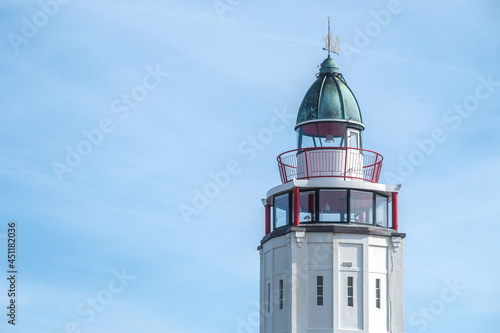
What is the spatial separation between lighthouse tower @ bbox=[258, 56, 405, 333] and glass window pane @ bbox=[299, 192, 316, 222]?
0.16 feet

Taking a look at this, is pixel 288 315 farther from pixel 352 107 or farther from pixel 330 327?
pixel 352 107

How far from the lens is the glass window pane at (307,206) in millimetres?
58562

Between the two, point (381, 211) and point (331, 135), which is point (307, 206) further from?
point (331, 135)

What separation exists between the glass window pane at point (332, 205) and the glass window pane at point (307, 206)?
0.40 meters

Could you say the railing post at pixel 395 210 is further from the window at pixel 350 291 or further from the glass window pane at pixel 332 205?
the window at pixel 350 291

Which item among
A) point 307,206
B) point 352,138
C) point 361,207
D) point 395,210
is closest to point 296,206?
point 307,206

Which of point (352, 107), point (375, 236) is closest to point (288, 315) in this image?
point (375, 236)

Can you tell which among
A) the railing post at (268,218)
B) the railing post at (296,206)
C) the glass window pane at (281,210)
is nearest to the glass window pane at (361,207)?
the railing post at (296,206)

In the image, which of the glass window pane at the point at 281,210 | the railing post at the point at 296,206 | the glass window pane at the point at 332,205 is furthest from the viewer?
the glass window pane at the point at 281,210

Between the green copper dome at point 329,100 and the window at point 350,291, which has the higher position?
the green copper dome at point 329,100

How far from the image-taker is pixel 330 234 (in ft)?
189

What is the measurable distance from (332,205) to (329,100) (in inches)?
211

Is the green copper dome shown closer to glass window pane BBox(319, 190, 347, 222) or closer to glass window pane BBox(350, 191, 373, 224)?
glass window pane BBox(319, 190, 347, 222)

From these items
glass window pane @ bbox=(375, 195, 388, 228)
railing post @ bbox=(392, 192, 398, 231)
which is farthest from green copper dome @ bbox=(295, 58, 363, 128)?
railing post @ bbox=(392, 192, 398, 231)
